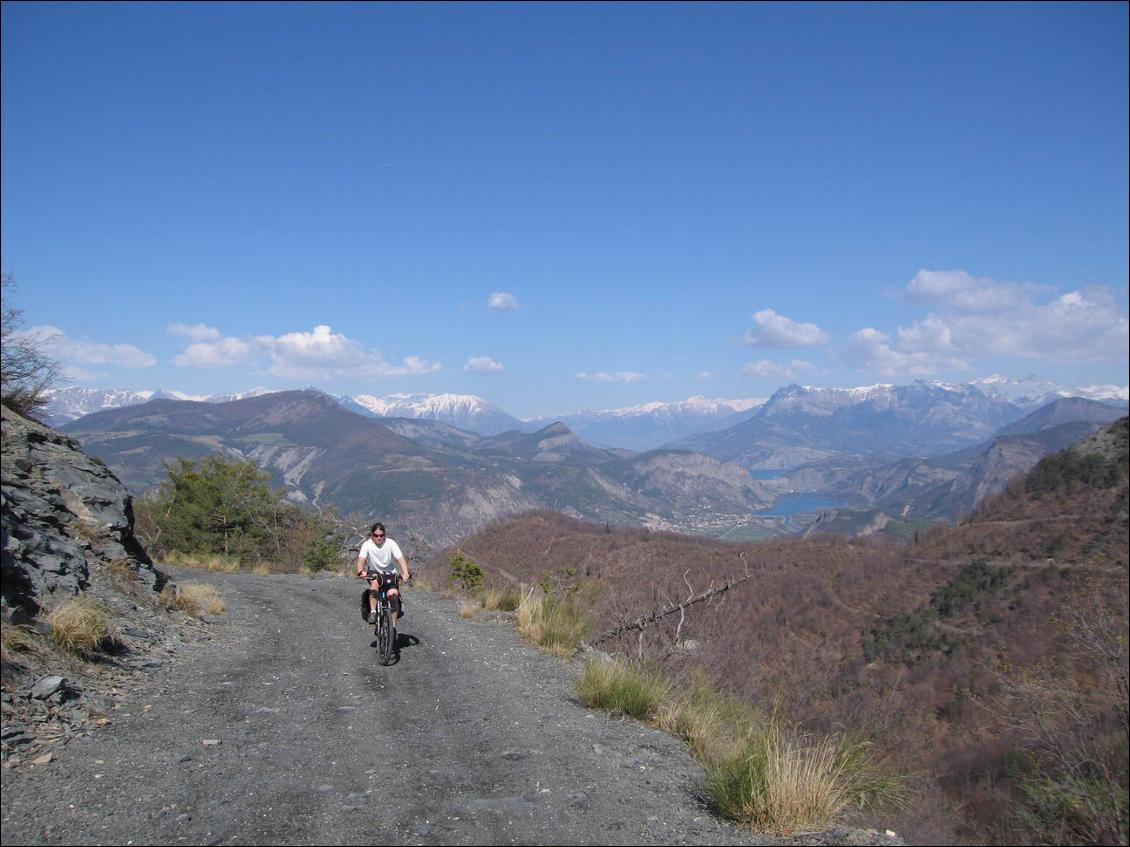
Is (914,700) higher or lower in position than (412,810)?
lower

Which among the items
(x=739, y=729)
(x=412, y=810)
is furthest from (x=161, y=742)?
(x=739, y=729)

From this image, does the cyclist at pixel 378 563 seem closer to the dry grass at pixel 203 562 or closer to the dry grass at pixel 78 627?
the dry grass at pixel 78 627

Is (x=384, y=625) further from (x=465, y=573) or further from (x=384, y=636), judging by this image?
(x=465, y=573)

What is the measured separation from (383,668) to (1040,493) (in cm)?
10926

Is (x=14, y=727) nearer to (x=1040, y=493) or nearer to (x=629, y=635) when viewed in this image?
(x=629, y=635)

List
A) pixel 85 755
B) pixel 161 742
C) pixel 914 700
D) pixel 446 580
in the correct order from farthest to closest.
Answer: pixel 914 700 < pixel 446 580 < pixel 161 742 < pixel 85 755

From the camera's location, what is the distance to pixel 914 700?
5362 centimetres

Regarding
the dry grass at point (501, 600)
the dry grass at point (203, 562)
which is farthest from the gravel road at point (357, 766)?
the dry grass at point (203, 562)

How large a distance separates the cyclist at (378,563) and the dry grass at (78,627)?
10.7 feet

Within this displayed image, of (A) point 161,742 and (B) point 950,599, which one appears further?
(B) point 950,599

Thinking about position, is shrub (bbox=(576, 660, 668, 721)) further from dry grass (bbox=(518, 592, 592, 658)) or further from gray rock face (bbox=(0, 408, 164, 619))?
gray rock face (bbox=(0, 408, 164, 619))

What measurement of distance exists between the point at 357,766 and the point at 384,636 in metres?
3.85

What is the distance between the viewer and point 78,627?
730 cm

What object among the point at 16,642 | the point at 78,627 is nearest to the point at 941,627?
the point at 78,627
